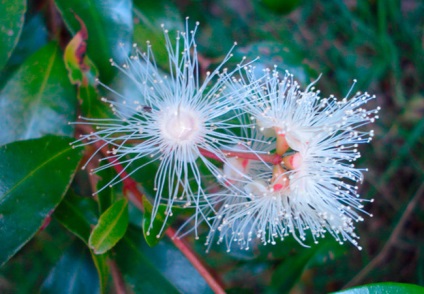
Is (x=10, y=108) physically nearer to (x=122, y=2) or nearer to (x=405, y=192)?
(x=122, y=2)

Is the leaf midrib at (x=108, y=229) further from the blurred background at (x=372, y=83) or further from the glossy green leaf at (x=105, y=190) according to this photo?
the blurred background at (x=372, y=83)

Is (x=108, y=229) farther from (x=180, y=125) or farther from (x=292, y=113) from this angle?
(x=292, y=113)

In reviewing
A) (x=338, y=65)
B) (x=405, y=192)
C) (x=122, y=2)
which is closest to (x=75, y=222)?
(x=122, y=2)

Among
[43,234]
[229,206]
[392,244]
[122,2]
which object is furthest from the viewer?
[392,244]

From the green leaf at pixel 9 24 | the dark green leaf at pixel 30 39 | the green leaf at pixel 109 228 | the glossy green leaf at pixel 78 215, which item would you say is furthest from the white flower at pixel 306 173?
the dark green leaf at pixel 30 39

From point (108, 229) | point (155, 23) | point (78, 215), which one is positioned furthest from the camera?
point (155, 23)

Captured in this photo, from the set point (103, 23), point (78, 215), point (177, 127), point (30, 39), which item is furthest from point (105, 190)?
point (30, 39)
